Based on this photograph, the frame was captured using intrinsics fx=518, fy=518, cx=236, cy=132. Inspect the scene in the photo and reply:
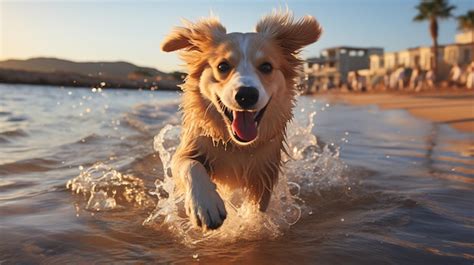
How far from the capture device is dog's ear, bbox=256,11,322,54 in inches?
162

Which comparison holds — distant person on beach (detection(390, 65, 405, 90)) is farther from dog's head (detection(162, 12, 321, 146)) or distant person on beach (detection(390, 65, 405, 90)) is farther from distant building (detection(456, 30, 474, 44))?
dog's head (detection(162, 12, 321, 146))

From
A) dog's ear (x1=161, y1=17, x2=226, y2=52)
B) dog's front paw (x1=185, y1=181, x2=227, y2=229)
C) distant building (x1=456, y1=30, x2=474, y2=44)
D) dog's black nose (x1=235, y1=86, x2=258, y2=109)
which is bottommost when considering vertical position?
dog's front paw (x1=185, y1=181, x2=227, y2=229)

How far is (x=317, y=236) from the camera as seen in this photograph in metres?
3.41

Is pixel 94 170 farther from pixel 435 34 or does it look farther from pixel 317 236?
pixel 435 34

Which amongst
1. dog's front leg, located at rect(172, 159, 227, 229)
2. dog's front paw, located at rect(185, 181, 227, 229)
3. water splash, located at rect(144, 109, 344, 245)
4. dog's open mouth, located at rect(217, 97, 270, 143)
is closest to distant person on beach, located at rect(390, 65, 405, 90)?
water splash, located at rect(144, 109, 344, 245)

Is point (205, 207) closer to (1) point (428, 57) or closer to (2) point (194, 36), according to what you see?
(2) point (194, 36)

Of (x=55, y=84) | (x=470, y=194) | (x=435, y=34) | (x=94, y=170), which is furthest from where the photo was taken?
(x=55, y=84)

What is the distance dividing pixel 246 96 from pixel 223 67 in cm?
49

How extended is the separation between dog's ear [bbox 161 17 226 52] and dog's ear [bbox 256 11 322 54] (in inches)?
15.0

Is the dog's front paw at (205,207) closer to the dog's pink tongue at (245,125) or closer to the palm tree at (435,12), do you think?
the dog's pink tongue at (245,125)

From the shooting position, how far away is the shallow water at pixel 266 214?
3080mm

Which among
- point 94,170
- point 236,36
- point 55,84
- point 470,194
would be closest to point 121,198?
point 94,170

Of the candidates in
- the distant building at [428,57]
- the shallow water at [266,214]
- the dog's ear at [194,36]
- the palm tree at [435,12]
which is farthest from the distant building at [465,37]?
the dog's ear at [194,36]

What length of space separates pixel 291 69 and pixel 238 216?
4.02ft
